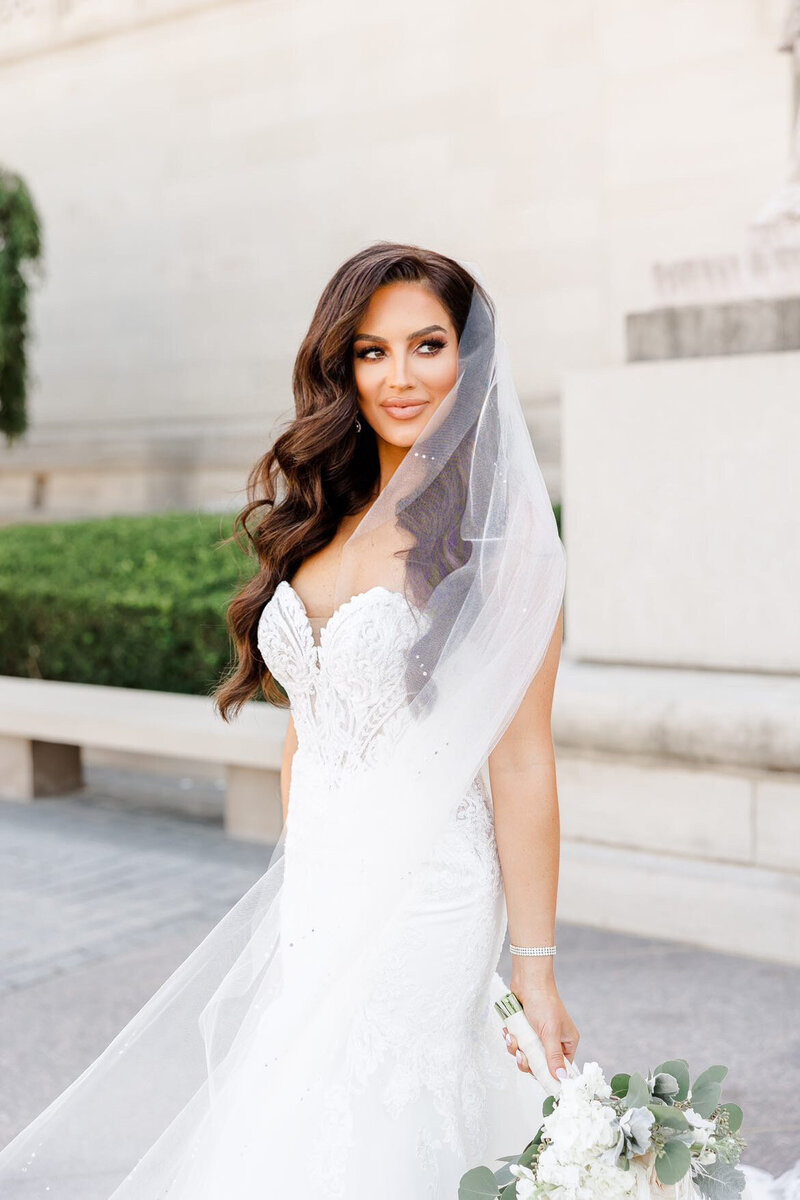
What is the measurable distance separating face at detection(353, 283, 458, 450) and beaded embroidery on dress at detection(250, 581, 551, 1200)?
1.20 feet

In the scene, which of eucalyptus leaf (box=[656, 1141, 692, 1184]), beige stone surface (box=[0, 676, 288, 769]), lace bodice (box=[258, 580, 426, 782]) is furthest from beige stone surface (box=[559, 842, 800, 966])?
eucalyptus leaf (box=[656, 1141, 692, 1184])

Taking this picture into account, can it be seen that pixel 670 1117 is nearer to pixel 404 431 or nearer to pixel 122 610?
pixel 404 431

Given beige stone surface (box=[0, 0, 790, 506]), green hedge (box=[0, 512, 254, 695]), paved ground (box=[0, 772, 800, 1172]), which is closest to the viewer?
paved ground (box=[0, 772, 800, 1172])

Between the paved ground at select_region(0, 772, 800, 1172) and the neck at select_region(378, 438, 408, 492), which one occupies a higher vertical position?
the neck at select_region(378, 438, 408, 492)

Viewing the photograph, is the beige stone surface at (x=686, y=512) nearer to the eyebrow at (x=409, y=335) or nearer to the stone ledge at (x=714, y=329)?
the stone ledge at (x=714, y=329)

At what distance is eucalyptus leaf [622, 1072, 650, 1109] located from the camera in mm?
1653

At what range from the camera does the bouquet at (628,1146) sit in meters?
1.60

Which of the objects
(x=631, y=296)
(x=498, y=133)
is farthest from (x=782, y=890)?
(x=498, y=133)

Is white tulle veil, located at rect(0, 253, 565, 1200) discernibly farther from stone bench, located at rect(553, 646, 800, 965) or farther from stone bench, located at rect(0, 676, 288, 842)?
stone bench, located at rect(0, 676, 288, 842)

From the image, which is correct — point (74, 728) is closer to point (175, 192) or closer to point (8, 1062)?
point (8, 1062)

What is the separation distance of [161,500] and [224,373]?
4.64ft

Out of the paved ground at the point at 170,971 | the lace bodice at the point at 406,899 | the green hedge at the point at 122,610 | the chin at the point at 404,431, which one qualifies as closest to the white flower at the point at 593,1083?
the lace bodice at the point at 406,899

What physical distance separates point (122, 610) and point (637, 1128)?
6.00 m

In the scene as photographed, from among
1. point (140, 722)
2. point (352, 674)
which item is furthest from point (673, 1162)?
point (140, 722)
